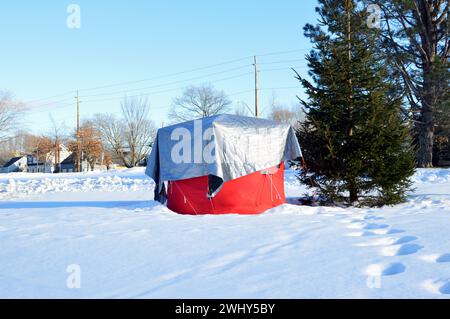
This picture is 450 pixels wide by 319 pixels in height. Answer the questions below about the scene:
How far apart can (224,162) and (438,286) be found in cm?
527

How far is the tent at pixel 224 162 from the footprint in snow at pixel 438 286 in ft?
16.1

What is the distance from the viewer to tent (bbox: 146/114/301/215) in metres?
7.88

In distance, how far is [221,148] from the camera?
7.89 m

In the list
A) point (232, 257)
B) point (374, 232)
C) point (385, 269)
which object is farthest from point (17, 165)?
point (385, 269)

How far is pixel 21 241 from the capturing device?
5.22 meters

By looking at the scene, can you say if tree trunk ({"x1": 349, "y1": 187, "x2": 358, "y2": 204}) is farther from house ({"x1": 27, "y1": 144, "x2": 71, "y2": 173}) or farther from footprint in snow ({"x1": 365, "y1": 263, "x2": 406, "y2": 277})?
house ({"x1": 27, "y1": 144, "x2": 71, "y2": 173})

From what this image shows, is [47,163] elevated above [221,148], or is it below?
below

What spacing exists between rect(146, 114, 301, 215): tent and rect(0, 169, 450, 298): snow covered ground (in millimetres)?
1076

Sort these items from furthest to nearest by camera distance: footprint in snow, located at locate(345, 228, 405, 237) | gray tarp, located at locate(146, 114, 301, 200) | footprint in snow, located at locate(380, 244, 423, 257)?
gray tarp, located at locate(146, 114, 301, 200)
footprint in snow, located at locate(345, 228, 405, 237)
footprint in snow, located at locate(380, 244, 423, 257)

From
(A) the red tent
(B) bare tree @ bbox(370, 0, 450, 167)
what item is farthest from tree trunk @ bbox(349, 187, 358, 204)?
(B) bare tree @ bbox(370, 0, 450, 167)

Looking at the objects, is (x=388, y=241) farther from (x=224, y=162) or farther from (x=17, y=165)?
(x=17, y=165)

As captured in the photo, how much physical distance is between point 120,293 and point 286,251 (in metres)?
2.02

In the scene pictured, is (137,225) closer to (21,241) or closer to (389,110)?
(21,241)
